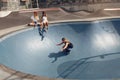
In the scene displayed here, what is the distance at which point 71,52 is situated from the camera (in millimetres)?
16141

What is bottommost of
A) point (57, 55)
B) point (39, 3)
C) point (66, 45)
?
point (57, 55)

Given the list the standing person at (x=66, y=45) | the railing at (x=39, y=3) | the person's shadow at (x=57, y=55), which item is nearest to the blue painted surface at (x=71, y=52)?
the person's shadow at (x=57, y=55)

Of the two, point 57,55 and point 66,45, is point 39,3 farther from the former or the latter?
point 66,45

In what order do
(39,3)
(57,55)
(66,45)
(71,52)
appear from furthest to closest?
(39,3), (71,52), (57,55), (66,45)

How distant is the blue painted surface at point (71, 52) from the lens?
1253 cm

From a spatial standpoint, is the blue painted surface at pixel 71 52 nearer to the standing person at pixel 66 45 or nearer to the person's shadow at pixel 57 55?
the person's shadow at pixel 57 55

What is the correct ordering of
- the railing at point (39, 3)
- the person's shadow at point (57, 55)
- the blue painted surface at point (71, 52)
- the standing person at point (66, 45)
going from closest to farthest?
the blue painted surface at point (71, 52) < the standing person at point (66, 45) < the person's shadow at point (57, 55) < the railing at point (39, 3)

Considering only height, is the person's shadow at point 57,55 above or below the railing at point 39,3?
below

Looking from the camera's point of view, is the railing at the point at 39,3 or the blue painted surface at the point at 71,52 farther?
the railing at the point at 39,3

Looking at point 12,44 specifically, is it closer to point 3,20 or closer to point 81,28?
point 81,28

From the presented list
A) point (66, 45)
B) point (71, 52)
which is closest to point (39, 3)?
point (71, 52)

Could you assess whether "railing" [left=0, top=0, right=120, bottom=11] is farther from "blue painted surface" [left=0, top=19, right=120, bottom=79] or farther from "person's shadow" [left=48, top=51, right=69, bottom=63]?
"person's shadow" [left=48, top=51, right=69, bottom=63]

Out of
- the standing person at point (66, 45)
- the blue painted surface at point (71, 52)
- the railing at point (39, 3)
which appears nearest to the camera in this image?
the blue painted surface at point (71, 52)

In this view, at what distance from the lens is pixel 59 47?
53.8 ft
